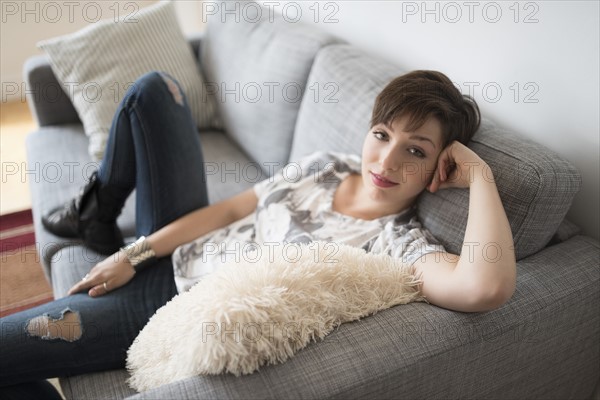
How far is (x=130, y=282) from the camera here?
133cm

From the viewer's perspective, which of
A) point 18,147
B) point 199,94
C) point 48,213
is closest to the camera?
point 48,213

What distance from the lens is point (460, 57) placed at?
1.46 meters

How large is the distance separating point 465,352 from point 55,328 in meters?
0.81

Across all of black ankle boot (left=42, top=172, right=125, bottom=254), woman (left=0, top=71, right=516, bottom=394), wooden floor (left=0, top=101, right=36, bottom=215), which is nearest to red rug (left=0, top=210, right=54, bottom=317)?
wooden floor (left=0, top=101, right=36, bottom=215)

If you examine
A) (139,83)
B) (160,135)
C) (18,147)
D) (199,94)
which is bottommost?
(18,147)

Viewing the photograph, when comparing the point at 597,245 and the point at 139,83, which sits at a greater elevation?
the point at 139,83

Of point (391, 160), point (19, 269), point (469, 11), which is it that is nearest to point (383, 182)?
point (391, 160)

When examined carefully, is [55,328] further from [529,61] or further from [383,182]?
[529,61]

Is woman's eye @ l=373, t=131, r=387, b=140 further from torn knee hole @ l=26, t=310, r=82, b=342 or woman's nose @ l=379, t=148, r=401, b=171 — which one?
torn knee hole @ l=26, t=310, r=82, b=342

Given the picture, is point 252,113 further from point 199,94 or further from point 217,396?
point 217,396

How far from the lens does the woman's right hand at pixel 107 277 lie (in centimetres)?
129

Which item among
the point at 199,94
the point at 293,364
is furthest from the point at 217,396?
the point at 199,94

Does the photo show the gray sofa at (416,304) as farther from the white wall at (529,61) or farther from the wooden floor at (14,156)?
the wooden floor at (14,156)

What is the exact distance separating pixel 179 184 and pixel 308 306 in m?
0.61
